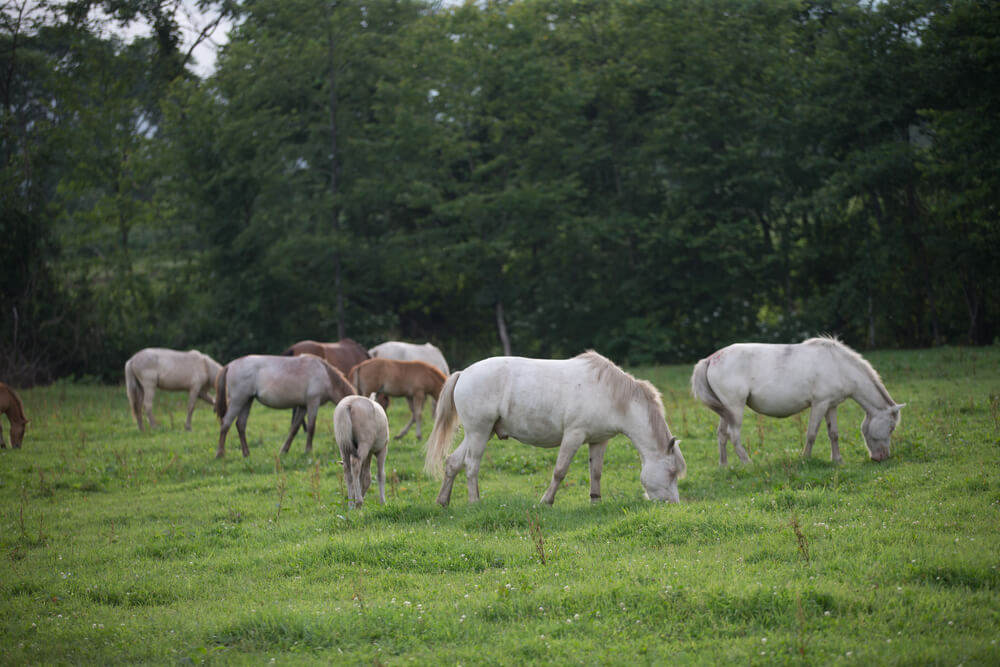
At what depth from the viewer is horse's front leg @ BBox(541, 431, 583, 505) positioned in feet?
29.7

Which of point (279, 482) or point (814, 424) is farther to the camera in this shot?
point (814, 424)

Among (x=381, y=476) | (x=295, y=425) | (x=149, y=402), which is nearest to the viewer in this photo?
(x=381, y=476)

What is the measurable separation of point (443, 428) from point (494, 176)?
22.1 meters

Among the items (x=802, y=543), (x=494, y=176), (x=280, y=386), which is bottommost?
(x=802, y=543)

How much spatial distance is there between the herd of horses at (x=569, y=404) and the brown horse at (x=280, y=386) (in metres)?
0.02

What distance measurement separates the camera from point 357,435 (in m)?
9.54

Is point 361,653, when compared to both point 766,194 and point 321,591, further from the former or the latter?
point 766,194

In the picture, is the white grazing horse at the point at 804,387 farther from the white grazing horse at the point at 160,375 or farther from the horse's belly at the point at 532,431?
the white grazing horse at the point at 160,375

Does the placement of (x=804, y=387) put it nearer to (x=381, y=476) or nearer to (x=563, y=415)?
(x=563, y=415)

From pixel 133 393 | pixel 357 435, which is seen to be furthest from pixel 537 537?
pixel 133 393

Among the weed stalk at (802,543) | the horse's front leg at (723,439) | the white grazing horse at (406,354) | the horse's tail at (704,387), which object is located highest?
the white grazing horse at (406,354)

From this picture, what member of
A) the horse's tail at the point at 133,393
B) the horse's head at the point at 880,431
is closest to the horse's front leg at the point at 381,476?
the horse's head at the point at 880,431

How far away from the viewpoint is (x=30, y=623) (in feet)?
20.4

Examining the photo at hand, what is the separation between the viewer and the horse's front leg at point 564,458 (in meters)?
9.04
